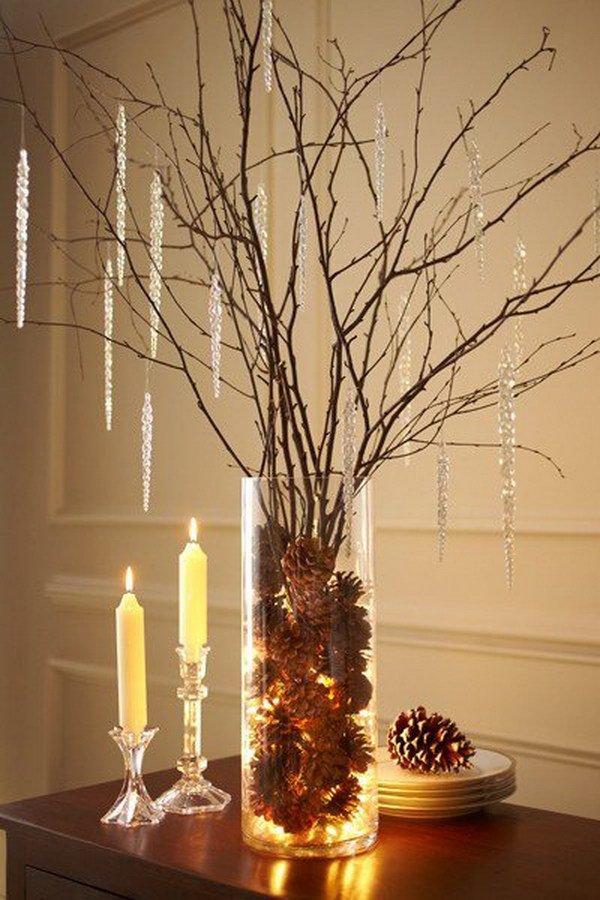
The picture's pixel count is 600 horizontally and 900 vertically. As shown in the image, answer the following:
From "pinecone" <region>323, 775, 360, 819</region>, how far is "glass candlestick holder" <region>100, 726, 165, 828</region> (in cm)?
28

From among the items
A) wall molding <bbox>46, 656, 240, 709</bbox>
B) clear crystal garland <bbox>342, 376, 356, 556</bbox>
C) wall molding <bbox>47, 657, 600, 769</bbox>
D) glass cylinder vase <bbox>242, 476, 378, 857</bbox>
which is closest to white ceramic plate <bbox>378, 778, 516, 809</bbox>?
glass cylinder vase <bbox>242, 476, 378, 857</bbox>

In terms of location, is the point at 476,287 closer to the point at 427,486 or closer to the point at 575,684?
the point at 427,486

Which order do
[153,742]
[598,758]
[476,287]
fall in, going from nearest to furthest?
1. [598,758]
2. [476,287]
3. [153,742]

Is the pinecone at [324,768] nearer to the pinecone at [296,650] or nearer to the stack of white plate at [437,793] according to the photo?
the pinecone at [296,650]

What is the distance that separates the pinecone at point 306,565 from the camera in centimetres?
137

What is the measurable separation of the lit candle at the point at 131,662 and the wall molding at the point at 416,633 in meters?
0.70

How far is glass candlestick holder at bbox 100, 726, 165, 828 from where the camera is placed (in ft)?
5.07

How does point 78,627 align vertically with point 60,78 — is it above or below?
below

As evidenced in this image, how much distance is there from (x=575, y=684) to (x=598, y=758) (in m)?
0.11

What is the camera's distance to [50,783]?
9.27 ft

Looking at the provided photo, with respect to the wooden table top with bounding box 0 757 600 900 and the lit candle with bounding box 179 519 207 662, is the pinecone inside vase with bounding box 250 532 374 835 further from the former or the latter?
the lit candle with bounding box 179 519 207 662

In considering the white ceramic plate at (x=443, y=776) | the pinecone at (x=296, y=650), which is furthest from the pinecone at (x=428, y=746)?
the pinecone at (x=296, y=650)

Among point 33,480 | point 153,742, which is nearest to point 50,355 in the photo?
point 33,480

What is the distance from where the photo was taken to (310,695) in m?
1.35
